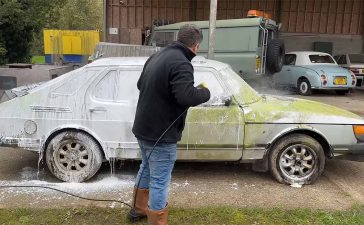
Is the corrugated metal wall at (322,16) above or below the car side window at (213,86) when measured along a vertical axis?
above

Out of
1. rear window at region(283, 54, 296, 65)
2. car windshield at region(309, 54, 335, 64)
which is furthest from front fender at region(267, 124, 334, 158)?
rear window at region(283, 54, 296, 65)

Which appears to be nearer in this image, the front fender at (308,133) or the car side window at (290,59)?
the front fender at (308,133)

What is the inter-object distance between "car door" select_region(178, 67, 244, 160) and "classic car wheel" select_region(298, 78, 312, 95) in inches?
378

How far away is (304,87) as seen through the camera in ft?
45.4

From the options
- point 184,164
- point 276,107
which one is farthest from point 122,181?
point 276,107

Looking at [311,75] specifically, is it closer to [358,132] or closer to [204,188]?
[358,132]

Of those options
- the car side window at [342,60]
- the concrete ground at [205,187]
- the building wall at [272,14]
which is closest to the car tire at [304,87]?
the car side window at [342,60]

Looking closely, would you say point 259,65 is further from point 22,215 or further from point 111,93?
point 22,215

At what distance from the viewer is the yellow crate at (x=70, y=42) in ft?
61.9

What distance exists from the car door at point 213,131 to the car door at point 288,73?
32.9 feet

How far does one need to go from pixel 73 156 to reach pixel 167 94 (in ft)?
7.03

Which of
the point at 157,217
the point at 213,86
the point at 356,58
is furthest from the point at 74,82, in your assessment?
the point at 356,58

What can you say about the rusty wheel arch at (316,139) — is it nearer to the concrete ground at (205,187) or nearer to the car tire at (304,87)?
the concrete ground at (205,187)

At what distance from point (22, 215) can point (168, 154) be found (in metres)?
1.72
